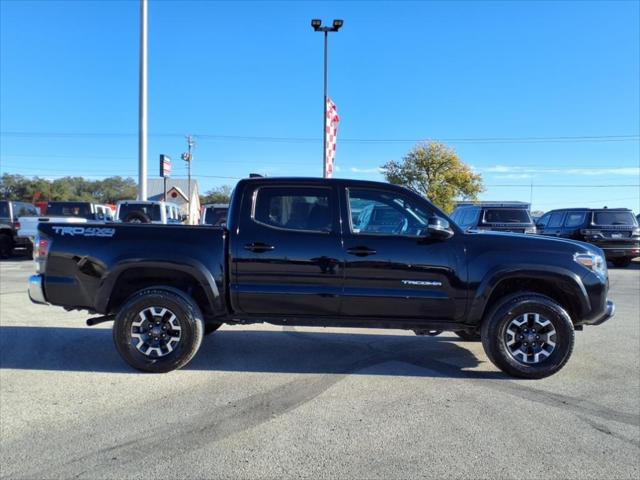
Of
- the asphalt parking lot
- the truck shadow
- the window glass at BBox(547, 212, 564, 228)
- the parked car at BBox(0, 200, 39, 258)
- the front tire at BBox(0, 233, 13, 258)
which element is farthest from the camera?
the window glass at BBox(547, 212, 564, 228)

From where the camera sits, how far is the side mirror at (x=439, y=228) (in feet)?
15.1

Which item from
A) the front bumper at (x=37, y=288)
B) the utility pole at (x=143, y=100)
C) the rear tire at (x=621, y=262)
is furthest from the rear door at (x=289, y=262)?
the rear tire at (x=621, y=262)

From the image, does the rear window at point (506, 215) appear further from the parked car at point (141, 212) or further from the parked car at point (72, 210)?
the parked car at point (72, 210)

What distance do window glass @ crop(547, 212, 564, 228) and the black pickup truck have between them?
13482mm

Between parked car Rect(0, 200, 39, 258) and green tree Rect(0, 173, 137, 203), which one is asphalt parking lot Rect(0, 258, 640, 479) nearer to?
parked car Rect(0, 200, 39, 258)

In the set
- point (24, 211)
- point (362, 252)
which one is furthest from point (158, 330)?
point (24, 211)

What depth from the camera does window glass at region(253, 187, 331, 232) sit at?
16.1 ft

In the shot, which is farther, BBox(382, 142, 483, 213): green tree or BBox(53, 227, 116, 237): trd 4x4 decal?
BBox(382, 142, 483, 213): green tree

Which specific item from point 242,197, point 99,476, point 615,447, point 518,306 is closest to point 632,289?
point 518,306

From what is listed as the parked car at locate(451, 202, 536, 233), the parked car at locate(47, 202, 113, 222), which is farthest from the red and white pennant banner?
the parked car at locate(47, 202, 113, 222)

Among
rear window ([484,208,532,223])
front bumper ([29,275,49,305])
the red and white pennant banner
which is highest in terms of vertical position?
the red and white pennant banner

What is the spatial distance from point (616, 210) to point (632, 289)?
5597 mm

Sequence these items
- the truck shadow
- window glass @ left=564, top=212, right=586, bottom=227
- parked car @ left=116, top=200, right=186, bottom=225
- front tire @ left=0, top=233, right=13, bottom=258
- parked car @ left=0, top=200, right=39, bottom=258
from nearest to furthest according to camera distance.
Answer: the truck shadow → parked car @ left=116, top=200, right=186, bottom=225 → window glass @ left=564, top=212, right=586, bottom=227 → parked car @ left=0, top=200, right=39, bottom=258 → front tire @ left=0, top=233, right=13, bottom=258

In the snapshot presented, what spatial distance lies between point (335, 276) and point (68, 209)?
15872mm
